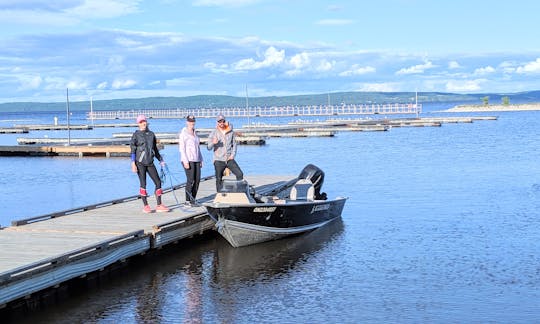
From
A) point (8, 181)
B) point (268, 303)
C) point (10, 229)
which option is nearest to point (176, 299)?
point (268, 303)

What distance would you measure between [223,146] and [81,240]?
151 inches

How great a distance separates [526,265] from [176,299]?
602 cm

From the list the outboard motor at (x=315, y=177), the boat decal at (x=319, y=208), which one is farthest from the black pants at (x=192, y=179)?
the outboard motor at (x=315, y=177)

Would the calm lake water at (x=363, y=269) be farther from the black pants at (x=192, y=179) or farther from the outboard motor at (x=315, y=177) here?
the black pants at (x=192, y=179)

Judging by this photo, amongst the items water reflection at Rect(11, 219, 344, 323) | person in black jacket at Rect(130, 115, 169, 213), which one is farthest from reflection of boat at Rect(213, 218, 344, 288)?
person in black jacket at Rect(130, 115, 169, 213)

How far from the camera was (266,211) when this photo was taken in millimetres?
13914

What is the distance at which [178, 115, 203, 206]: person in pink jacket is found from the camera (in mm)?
15031

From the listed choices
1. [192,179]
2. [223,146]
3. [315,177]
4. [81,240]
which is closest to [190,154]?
[192,179]

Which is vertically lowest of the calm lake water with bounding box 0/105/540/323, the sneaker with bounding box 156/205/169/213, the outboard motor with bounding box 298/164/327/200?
the calm lake water with bounding box 0/105/540/323

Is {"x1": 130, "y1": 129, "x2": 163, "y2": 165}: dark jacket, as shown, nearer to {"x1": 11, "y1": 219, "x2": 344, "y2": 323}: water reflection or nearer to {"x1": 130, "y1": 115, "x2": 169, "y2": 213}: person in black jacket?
{"x1": 130, "y1": 115, "x2": 169, "y2": 213}: person in black jacket

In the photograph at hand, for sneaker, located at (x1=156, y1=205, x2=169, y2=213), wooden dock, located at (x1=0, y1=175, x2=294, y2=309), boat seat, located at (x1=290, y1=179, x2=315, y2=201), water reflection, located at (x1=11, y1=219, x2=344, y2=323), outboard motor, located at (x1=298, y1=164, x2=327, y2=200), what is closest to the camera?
wooden dock, located at (x1=0, y1=175, x2=294, y2=309)

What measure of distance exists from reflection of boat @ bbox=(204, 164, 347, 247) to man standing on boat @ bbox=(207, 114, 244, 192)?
688 millimetres

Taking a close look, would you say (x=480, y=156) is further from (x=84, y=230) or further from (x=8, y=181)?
(x=84, y=230)

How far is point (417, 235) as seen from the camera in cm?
1582
